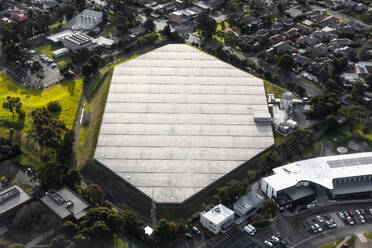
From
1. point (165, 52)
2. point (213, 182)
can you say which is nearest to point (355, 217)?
point (213, 182)

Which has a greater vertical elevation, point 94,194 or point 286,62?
point 286,62

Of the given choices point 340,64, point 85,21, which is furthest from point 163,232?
point 85,21

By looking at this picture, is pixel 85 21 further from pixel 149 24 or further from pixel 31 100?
pixel 31 100

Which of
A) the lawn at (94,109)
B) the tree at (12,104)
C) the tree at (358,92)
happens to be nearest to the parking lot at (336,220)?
the tree at (358,92)

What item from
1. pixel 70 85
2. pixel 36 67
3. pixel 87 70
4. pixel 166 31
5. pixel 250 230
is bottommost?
pixel 70 85

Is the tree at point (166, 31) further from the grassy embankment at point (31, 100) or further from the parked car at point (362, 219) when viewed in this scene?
the parked car at point (362, 219)

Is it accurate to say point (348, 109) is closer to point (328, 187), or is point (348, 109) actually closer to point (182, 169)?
point (328, 187)
